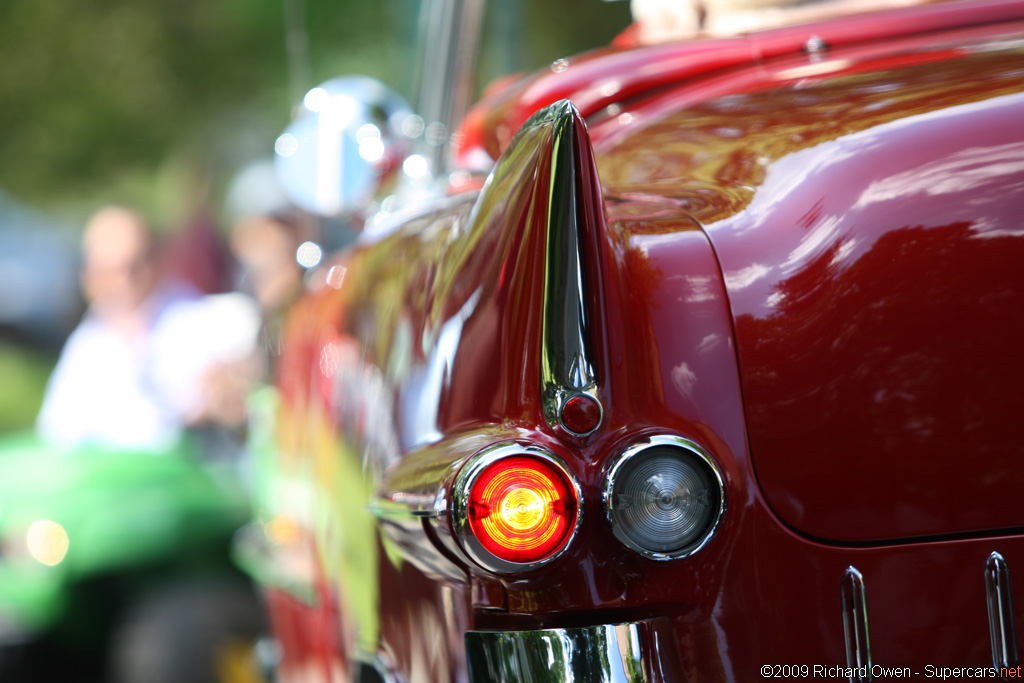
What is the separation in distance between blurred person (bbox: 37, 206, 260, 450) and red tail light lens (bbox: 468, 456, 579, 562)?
3.82 metres

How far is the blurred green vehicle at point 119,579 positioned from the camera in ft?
13.1

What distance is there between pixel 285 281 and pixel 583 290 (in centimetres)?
351

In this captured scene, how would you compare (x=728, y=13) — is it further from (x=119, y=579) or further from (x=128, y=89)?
(x=128, y=89)

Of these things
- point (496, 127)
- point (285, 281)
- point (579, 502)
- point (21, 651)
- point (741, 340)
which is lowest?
point (21, 651)

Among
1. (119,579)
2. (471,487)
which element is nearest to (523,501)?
(471,487)

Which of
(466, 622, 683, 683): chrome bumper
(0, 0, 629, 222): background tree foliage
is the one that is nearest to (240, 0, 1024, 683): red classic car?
(466, 622, 683, 683): chrome bumper

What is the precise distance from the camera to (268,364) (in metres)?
3.28

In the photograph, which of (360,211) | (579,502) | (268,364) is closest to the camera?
(579,502)

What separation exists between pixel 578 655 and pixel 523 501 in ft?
0.56

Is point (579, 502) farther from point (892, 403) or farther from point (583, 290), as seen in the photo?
point (892, 403)

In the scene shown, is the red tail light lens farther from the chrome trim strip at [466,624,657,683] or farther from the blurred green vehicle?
the blurred green vehicle

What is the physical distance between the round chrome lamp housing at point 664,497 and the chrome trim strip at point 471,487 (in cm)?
5

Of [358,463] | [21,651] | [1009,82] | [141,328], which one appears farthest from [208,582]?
[1009,82]

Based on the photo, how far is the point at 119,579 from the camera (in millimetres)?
4203
